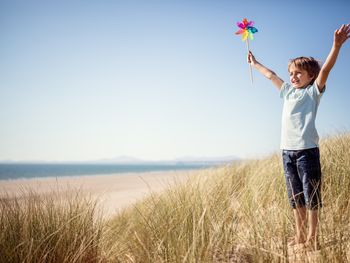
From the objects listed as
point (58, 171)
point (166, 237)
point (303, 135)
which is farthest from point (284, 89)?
point (58, 171)

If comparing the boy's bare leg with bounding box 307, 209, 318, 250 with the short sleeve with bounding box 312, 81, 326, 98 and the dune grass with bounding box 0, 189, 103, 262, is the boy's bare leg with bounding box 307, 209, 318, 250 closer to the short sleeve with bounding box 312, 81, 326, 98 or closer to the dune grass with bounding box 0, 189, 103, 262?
Answer: the short sleeve with bounding box 312, 81, 326, 98

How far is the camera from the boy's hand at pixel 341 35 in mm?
2418

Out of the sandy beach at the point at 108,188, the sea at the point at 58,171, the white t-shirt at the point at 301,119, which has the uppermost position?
the white t-shirt at the point at 301,119

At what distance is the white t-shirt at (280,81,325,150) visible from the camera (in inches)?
104

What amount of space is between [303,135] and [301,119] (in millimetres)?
160

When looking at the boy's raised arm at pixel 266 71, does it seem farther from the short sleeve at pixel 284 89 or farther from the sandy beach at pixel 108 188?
the sandy beach at pixel 108 188

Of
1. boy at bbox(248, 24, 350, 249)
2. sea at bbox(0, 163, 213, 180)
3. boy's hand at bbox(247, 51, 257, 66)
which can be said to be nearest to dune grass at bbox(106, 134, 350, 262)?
boy at bbox(248, 24, 350, 249)

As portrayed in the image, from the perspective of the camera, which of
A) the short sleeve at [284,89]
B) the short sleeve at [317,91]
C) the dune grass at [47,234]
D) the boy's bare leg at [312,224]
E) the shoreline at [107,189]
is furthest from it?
the shoreline at [107,189]

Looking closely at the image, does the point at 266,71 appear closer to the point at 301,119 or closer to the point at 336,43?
the point at 301,119

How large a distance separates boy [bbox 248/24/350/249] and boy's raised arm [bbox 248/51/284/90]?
82 mm

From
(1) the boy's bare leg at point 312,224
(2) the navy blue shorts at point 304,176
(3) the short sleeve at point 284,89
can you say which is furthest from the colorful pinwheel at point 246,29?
(1) the boy's bare leg at point 312,224

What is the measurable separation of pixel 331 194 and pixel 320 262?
138 centimetres

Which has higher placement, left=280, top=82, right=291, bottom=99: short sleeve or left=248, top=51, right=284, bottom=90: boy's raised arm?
left=248, top=51, right=284, bottom=90: boy's raised arm

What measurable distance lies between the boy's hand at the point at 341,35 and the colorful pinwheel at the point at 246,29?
1.22 metres
